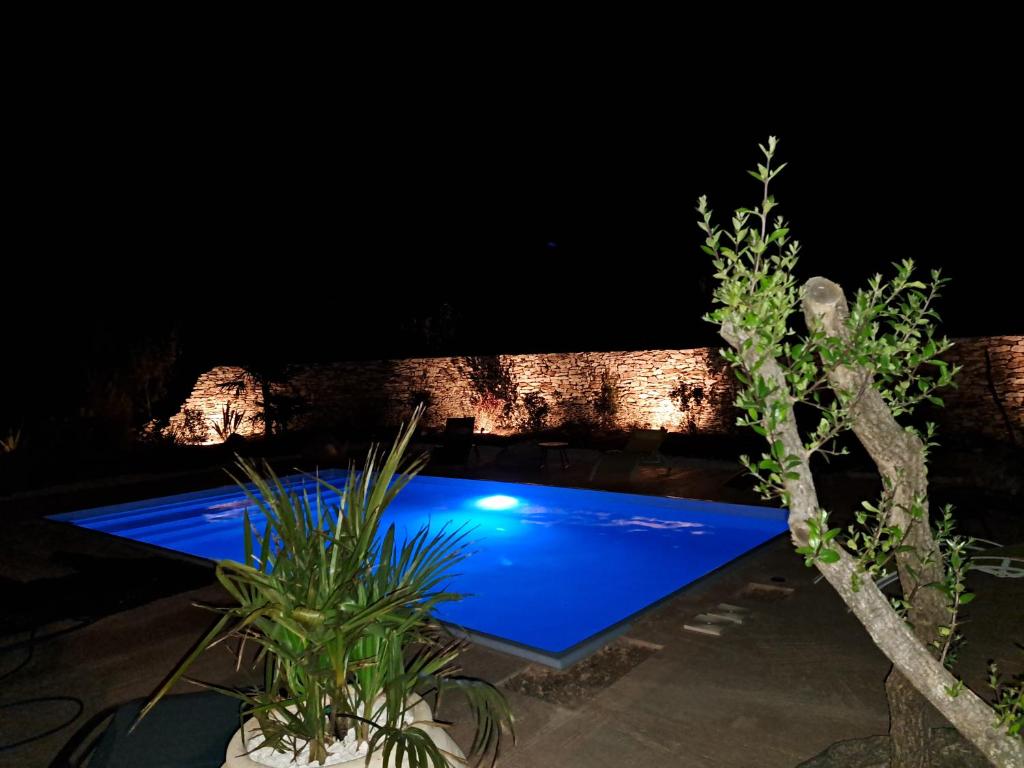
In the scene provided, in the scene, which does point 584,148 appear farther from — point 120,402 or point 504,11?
point 120,402

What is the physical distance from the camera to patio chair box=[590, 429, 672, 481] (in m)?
9.06

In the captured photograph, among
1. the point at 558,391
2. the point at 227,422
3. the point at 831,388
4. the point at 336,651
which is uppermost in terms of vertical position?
the point at 558,391

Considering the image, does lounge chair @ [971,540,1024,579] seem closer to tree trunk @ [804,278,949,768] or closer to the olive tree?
tree trunk @ [804,278,949,768]

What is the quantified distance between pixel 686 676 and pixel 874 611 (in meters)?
1.86

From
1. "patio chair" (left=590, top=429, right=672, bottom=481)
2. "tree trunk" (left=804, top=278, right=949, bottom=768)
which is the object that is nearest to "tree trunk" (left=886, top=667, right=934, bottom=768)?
"tree trunk" (left=804, top=278, right=949, bottom=768)

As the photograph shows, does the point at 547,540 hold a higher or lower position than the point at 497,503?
lower

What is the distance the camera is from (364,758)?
1.71 meters

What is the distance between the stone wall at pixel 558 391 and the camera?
988 cm

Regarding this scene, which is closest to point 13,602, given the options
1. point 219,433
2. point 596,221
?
point 219,433

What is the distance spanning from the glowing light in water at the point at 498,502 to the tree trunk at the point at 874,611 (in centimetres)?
751

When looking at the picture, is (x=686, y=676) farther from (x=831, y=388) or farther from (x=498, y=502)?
(x=498, y=502)

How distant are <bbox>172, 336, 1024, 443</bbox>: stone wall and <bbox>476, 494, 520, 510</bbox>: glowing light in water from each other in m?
4.91

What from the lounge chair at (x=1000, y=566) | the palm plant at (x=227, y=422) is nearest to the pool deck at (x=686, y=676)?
the lounge chair at (x=1000, y=566)

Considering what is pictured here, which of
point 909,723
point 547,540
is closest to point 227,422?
point 547,540
